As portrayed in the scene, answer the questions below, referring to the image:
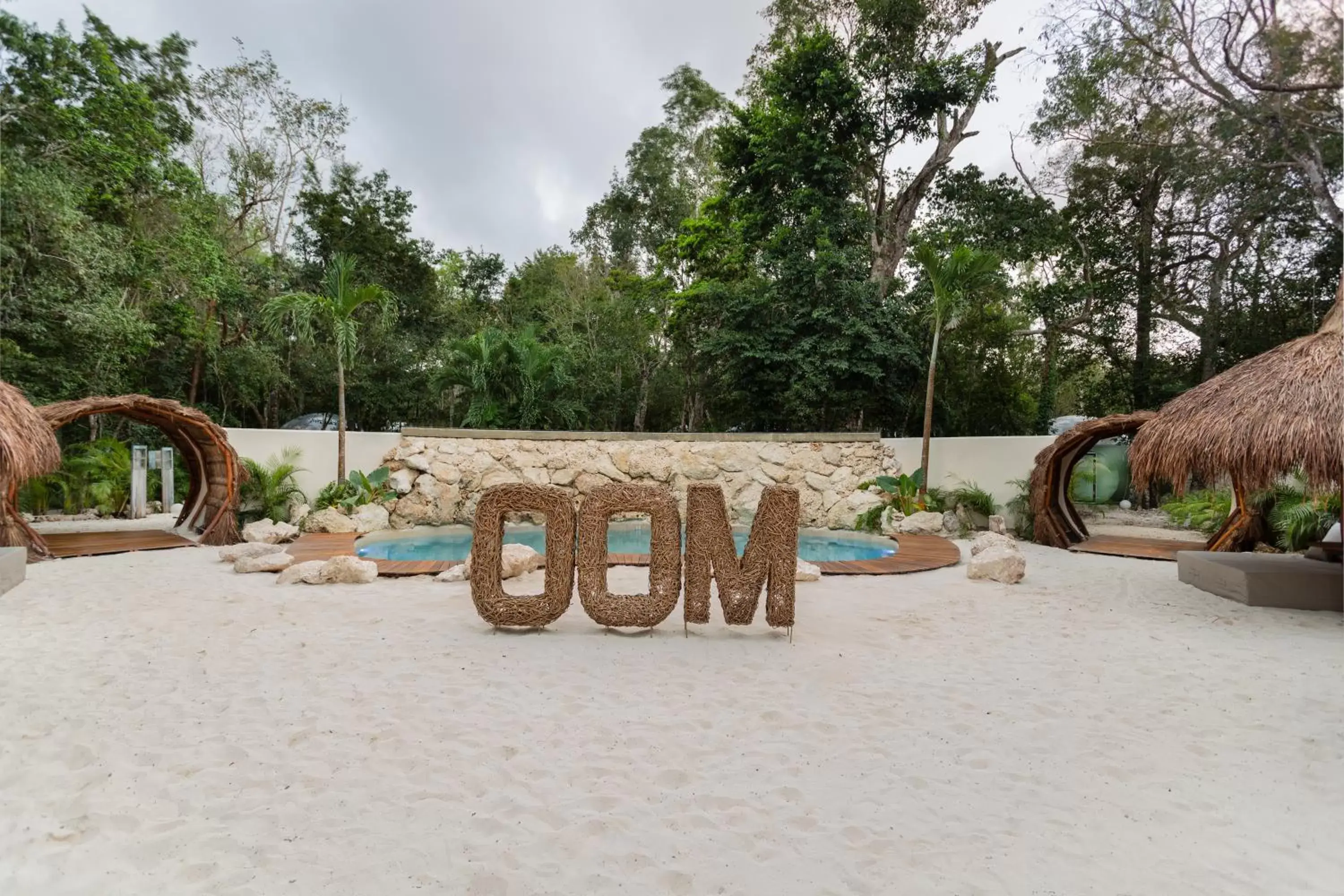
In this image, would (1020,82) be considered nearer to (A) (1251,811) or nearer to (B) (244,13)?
(A) (1251,811)

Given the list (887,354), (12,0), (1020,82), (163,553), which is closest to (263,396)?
(12,0)

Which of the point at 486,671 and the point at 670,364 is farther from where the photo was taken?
the point at 670,364

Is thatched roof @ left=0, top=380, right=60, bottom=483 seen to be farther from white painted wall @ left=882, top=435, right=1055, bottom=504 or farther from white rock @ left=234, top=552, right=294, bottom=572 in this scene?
white painted wall @ left=882, top=435, right=1055, bottom=504

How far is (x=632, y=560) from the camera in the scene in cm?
690

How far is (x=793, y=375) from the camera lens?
43.3ft

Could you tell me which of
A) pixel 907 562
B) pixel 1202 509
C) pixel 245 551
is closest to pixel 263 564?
pixel 245 551

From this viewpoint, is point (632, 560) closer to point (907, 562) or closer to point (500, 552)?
point (500, 552)

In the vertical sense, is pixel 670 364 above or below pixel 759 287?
below

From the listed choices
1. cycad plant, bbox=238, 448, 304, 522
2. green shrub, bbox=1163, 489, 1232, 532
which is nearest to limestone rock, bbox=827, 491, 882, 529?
green shrub, bbox=1163, 489, 1232, 532

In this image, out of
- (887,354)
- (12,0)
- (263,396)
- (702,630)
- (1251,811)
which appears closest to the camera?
(1251,811)

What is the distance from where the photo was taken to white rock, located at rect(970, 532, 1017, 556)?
6.88m

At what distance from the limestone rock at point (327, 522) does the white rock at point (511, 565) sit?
3603mm

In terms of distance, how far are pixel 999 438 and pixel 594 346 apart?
9633mm

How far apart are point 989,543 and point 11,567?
969cm
